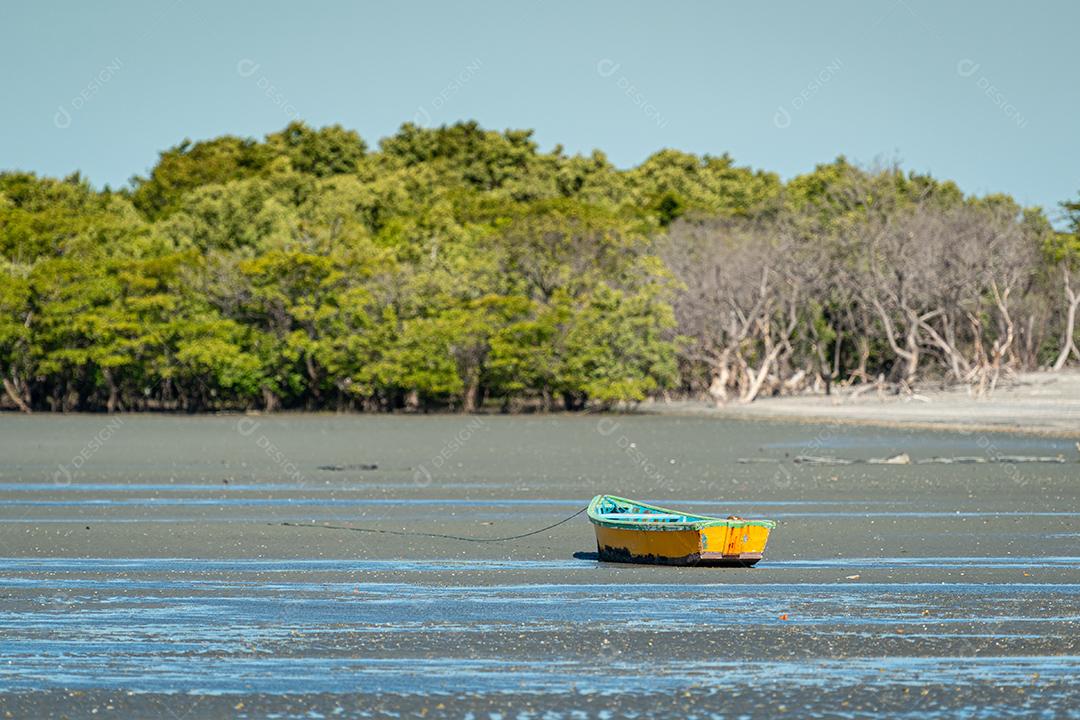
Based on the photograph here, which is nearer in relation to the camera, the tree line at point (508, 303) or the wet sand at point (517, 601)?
the wet sand at point (517, 601)

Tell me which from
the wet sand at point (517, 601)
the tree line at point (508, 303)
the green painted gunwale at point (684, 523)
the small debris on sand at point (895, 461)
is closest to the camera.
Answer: the wet sand at point (517, 601)

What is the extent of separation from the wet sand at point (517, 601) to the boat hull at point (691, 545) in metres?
0.28

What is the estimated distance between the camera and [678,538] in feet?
72.5

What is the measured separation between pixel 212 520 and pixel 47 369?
197 ft

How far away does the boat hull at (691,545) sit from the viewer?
21766mm

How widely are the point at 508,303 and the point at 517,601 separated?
6637 centimetres

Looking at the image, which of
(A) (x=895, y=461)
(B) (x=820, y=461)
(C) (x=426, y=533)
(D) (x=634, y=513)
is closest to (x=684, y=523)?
(D) (x=634, y=513)

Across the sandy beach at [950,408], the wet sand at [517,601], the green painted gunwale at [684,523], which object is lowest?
the wet sand at [517,601]

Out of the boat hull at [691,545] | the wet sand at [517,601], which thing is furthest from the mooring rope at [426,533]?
the boat hull at [691,545]

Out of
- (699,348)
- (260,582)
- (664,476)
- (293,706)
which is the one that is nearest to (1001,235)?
(699,348)

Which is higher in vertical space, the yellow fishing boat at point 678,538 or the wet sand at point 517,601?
the yellow fishing boat at point 678,538

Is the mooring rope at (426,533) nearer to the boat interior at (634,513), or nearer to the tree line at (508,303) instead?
the boat interior at (634,513)

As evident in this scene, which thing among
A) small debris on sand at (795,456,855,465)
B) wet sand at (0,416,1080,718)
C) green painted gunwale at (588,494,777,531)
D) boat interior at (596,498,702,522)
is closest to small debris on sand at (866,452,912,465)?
small debris on sand at (795,456,855,465)

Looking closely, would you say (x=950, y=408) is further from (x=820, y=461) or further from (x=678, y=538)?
(x=678, y=538)
